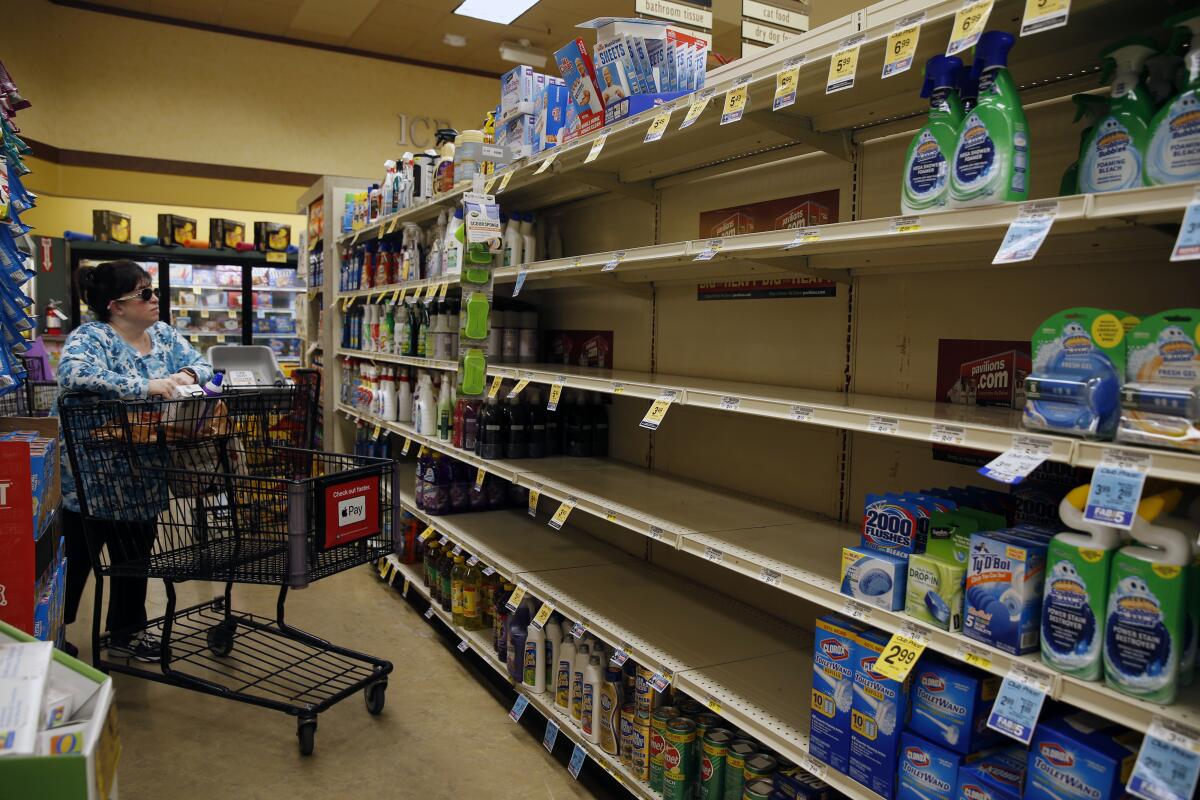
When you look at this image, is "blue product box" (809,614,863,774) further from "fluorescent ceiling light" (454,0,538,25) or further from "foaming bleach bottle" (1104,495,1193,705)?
"fluorescent ceiling light" (454,0,538,25)

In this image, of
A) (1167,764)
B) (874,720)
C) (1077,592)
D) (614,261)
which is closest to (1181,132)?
(1077,592)

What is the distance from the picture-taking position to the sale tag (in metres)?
1.30

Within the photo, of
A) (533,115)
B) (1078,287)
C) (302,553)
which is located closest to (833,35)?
(1078,287)

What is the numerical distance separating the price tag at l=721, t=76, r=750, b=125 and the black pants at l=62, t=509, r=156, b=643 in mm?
2530

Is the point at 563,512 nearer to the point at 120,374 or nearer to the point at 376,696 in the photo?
the point at 376,696

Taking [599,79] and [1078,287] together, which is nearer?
[1078,287]

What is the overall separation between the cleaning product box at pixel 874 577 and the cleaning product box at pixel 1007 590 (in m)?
0.18

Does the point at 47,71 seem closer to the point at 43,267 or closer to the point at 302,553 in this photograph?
the point at 43,267

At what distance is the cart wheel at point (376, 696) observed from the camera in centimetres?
316

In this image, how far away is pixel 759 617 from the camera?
2740 millimetres

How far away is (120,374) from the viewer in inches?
130

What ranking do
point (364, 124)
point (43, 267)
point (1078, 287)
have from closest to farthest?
point (1078, 287) → point (43, 267) → point (364, 124)

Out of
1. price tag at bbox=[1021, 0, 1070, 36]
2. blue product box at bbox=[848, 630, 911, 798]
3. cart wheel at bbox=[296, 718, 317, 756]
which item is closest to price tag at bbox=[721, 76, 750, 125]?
price tag at bbox=[1021, 0, 1070, 36]

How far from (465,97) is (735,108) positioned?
Answer: 8.82 m
